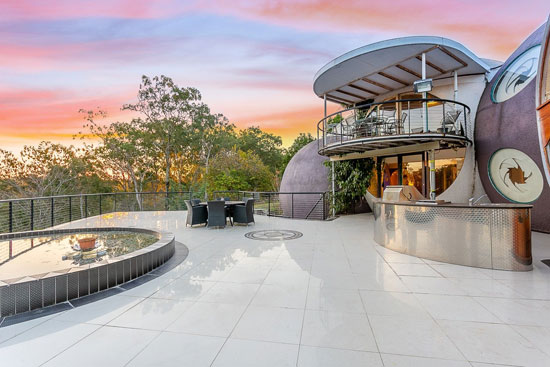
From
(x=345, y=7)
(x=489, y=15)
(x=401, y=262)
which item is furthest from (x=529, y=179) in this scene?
(x=345, y=7)

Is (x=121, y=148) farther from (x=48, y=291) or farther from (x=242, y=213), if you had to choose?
(x=48, y=291)

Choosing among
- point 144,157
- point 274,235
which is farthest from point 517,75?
point 144,157

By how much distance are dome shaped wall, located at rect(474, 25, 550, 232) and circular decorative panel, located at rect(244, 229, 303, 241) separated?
669cm

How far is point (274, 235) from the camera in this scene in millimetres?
6859

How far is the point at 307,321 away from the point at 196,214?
6.14 metres

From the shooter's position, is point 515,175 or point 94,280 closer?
point 94,280

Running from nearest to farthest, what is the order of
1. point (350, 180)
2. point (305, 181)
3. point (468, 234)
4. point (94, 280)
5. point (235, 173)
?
point (94, 280)
point (468, 234)
point (350, 180)
point (305, 181)
point (235, 173)

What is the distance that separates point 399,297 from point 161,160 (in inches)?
880

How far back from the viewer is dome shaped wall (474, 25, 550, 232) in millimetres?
7176

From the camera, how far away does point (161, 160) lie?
2222cm

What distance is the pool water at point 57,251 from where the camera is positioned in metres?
3.53

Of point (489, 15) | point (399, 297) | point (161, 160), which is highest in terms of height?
point (489, 15)

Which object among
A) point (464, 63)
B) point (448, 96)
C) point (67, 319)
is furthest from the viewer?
point (448, 96)

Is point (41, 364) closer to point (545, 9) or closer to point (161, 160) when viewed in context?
point (545, 9)
